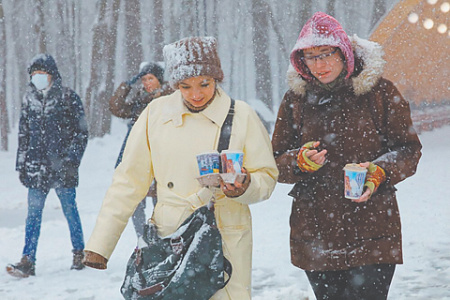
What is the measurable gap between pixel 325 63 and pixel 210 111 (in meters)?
0.68

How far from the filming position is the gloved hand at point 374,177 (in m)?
3.57

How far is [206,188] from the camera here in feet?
11.6

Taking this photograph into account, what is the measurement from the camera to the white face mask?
23.2 ft

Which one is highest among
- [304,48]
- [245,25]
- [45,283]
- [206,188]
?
[245,25]

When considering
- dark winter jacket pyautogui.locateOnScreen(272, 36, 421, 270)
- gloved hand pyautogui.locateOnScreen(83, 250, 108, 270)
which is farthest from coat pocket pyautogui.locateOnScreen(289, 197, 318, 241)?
gloved hand pyautogui.locateOnScreen(83, 250, 108, 270)

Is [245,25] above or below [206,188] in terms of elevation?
above

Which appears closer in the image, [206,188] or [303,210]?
[206,188]

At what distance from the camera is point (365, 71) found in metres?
3.72

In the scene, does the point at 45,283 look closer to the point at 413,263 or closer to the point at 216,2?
the point at 413,263

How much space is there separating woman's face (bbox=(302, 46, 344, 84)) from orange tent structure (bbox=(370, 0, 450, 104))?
1102cm

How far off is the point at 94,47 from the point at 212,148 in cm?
2089

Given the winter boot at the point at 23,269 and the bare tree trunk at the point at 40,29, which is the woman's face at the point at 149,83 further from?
the bare tree trunk at the point at 40,29

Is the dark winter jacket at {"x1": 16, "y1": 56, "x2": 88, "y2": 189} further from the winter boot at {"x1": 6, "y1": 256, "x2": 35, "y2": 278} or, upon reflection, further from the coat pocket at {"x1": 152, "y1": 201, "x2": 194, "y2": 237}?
the coat pocket at {"x1": 152, "y1": 201, "x2": 194, "y2": 237}

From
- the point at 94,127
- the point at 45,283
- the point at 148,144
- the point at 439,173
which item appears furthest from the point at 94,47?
the point at 148,144
